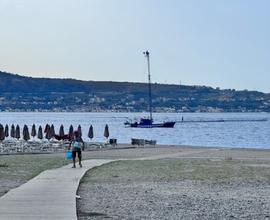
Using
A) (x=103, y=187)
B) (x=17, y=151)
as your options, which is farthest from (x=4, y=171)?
(x=17, y=151)

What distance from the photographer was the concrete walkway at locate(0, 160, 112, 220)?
13.8 m

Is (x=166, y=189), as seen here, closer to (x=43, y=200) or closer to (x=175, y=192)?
(x=175, y=192)

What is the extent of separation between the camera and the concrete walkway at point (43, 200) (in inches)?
542

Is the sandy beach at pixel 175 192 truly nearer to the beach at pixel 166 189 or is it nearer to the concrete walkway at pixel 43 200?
the beach at pixel 166 189

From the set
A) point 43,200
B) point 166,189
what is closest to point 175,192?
point 166,189

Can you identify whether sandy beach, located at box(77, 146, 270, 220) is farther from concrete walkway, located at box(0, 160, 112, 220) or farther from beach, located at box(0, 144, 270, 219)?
concrete walkway, located at box(0, 160, 112, 220)

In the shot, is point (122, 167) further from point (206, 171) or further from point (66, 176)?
point (66, 176)

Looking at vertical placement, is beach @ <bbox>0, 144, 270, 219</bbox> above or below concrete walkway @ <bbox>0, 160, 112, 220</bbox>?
below

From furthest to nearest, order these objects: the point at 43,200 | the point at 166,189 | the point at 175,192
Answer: the point at 166,189 → the point at 175,192 → the point at 43,200

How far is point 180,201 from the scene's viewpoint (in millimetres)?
17969

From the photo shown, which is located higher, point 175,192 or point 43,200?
point 43,200

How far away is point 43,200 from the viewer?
1603cm

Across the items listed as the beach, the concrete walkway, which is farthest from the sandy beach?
the concrete walkway

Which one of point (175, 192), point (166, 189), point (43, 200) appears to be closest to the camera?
point (43, 200)
